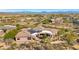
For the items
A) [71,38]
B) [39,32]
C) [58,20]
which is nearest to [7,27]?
[39,32]

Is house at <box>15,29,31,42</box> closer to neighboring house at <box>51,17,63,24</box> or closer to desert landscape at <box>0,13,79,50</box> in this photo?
desert landscape at <box>0,13,79,50</box>

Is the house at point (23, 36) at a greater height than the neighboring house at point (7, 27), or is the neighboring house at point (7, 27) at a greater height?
the neighboring house at point (7, 27)

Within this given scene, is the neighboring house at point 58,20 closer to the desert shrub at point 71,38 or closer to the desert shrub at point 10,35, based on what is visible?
the desert shrub at point 71,38

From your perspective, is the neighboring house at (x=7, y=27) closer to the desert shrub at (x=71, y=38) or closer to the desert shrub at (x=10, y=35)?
the desert shrub at (x=10, y=35)

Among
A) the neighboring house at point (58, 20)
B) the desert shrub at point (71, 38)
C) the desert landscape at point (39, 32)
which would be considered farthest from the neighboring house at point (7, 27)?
the desert shrub at point (71, 38)

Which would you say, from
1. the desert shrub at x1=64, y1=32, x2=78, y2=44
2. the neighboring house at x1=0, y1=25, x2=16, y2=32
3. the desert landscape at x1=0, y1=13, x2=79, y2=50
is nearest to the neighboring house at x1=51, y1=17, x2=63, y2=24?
the desert landscape at x1=0, y1=13, x2=79, y2=50

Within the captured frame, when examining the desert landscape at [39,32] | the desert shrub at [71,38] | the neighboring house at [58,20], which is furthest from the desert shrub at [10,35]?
the desert shrub at [71,38]

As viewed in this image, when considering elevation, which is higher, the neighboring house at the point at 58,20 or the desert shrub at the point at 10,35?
the neighboring house at the point at 58,20

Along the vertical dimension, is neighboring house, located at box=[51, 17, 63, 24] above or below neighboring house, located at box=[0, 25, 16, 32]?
above

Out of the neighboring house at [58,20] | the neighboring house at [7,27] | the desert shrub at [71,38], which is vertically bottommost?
the desert shrub at [71,38]
